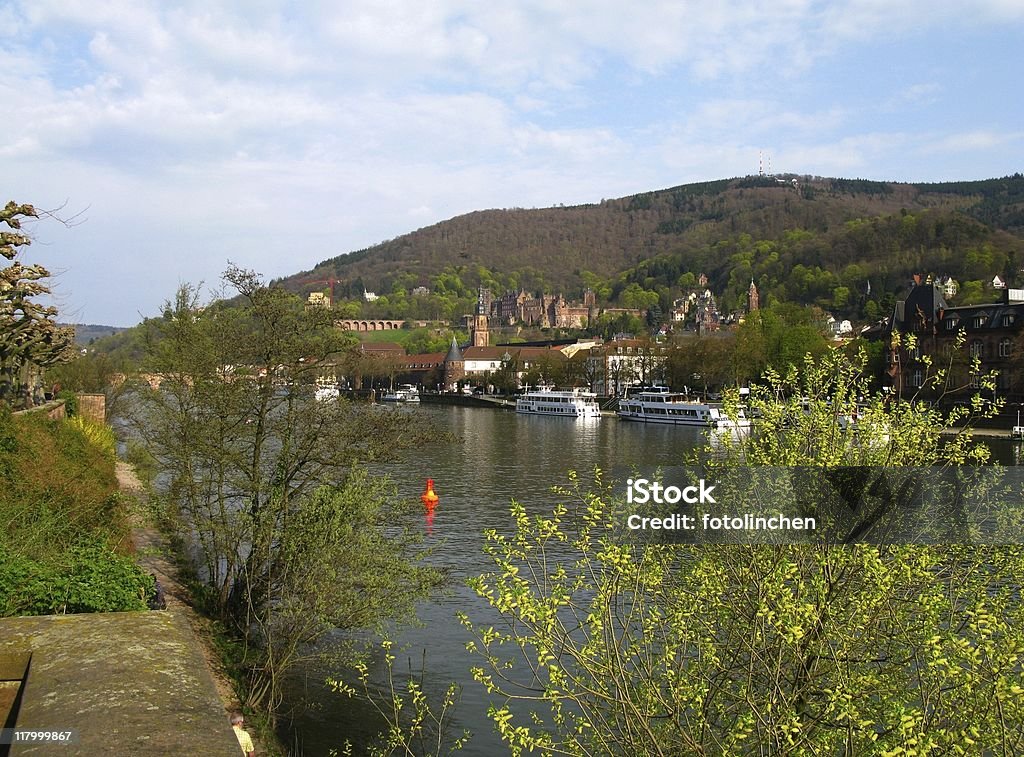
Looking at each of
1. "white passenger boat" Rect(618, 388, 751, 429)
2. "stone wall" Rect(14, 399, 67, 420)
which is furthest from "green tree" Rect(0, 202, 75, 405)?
"white passenger boat" Rect(618, 388, 751, 429)

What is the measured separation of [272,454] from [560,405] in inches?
2975

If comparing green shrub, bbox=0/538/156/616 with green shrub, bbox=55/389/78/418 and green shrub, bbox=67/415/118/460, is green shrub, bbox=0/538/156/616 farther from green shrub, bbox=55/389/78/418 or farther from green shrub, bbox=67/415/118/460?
Answer: green shrub, bbox=55/389/78/418

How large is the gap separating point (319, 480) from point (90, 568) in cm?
654

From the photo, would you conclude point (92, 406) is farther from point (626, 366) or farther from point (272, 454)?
point (626, 366)

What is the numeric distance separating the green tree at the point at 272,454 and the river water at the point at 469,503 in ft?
3.97

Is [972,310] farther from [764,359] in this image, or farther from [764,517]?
[764,517]

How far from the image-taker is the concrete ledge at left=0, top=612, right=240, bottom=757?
594 cm

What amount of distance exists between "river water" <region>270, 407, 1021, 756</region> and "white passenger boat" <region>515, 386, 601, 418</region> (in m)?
4.70

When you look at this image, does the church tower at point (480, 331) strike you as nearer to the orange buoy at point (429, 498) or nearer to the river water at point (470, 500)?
the river water at point (470, 500)

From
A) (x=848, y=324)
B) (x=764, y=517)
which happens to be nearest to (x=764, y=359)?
(x=848, y=324)

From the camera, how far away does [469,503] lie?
3456 centimetres

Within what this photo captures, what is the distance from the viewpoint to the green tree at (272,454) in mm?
15570

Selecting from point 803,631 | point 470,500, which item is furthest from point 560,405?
point 803,631

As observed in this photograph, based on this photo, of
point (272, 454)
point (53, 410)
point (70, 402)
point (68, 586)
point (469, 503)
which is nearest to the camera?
point (68, 586)
